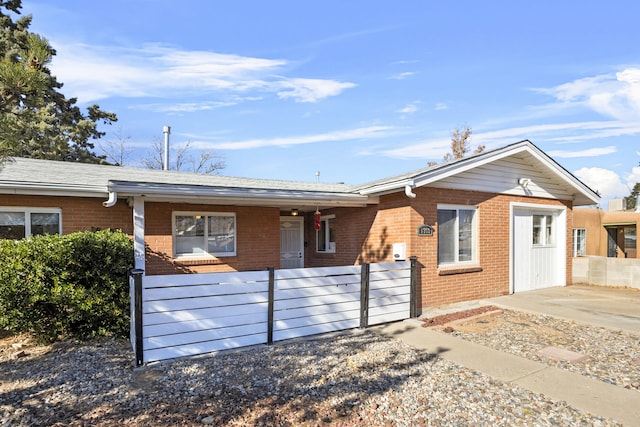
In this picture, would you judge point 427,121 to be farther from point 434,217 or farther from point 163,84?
point 163,84

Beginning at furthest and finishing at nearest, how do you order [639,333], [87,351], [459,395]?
[639,333]
[87,351]
[459,395]

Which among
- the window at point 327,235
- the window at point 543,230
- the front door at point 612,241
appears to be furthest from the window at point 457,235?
the front door at point 612,241

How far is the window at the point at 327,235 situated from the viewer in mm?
10928

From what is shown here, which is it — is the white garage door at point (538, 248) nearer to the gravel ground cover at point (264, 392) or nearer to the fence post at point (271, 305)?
the gravel ground cover at point (264, 392)

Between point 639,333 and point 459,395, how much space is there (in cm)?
449

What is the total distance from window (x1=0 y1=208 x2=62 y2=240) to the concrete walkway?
7.18 metres

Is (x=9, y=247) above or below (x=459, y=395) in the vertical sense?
above

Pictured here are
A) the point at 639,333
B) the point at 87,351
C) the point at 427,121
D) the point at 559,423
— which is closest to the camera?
the point at 559,423

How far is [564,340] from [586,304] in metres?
3.33

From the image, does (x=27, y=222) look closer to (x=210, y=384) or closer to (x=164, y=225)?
(x=164, y=225)

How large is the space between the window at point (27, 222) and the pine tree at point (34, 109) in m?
1.58

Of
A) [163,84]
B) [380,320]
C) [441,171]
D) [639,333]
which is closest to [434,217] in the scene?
[441,171]

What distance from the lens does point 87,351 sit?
16.5ft

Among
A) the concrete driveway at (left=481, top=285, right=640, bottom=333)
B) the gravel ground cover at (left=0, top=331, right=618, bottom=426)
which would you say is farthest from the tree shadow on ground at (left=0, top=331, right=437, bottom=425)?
the concrete driveway at (left=481, top=285, right=640, bottom=333)
